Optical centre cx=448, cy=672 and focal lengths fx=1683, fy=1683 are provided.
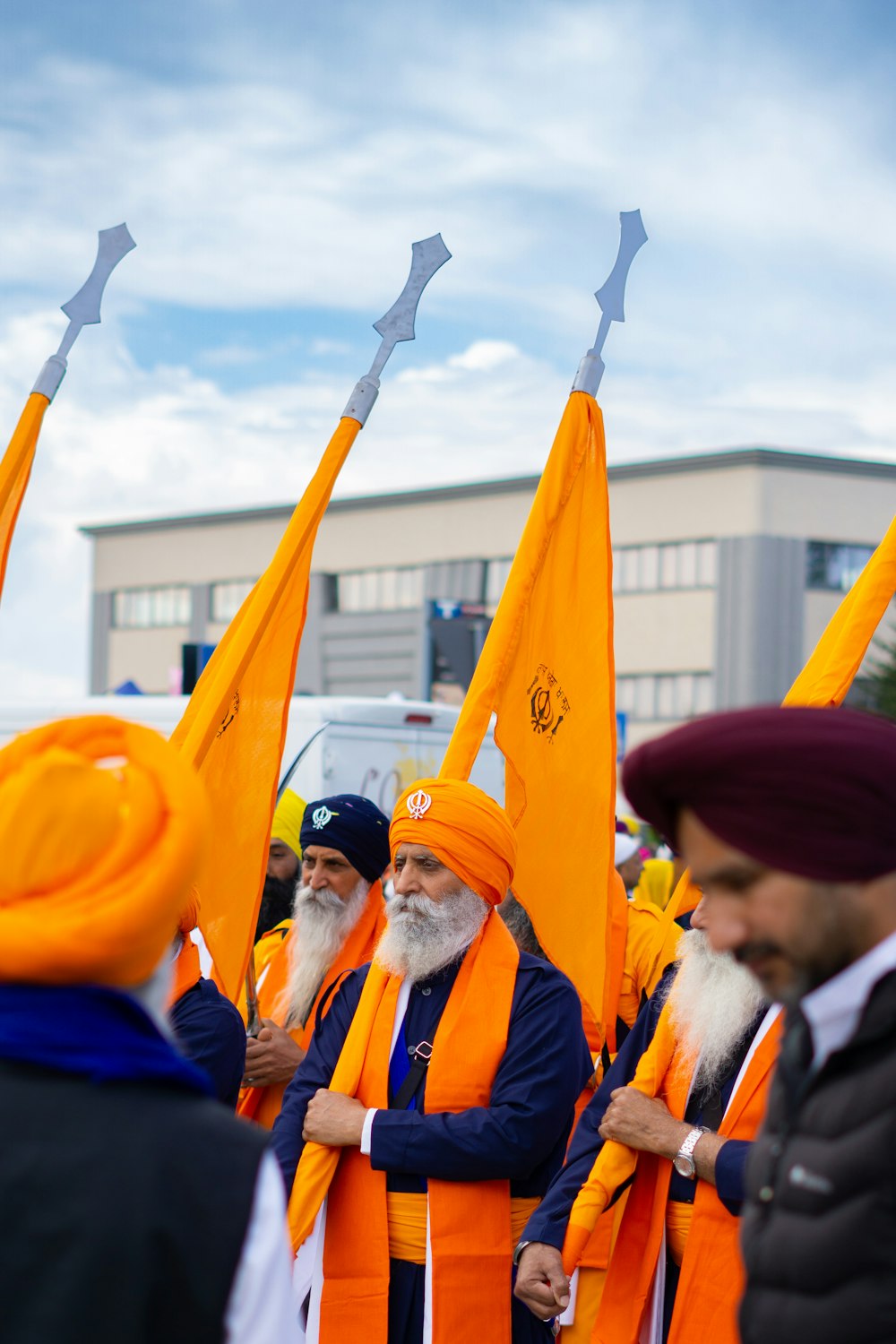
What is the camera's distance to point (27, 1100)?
1773 mm

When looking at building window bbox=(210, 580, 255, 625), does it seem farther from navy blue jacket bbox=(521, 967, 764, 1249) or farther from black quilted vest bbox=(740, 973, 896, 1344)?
black quilted vest bbox=(740, 973, 896, 1344)

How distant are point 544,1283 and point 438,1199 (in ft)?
1.35

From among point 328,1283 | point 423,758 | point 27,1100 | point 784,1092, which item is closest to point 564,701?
point 328,1283

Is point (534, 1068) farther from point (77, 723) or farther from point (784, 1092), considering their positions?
point (77, 723)

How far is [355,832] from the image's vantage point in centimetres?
621

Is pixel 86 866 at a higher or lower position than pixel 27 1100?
higher

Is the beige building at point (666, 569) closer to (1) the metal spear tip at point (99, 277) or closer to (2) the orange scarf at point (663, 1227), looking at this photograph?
(1) the metal spear tip at point (99, 277)

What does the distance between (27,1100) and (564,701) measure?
Result: 13.3 ft

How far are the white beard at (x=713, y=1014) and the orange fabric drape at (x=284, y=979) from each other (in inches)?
65.2

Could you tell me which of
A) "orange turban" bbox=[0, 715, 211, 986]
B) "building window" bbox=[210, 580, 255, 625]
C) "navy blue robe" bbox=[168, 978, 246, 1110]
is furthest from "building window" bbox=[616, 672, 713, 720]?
"orange turban" bbox=[0, 715, 211, 986]

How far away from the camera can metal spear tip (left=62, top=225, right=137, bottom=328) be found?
6.45m

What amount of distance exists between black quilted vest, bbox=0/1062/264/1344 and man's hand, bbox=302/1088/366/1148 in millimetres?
2555

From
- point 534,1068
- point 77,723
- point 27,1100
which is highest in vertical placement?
point 77,723

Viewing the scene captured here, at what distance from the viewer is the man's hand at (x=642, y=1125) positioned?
3.92m
